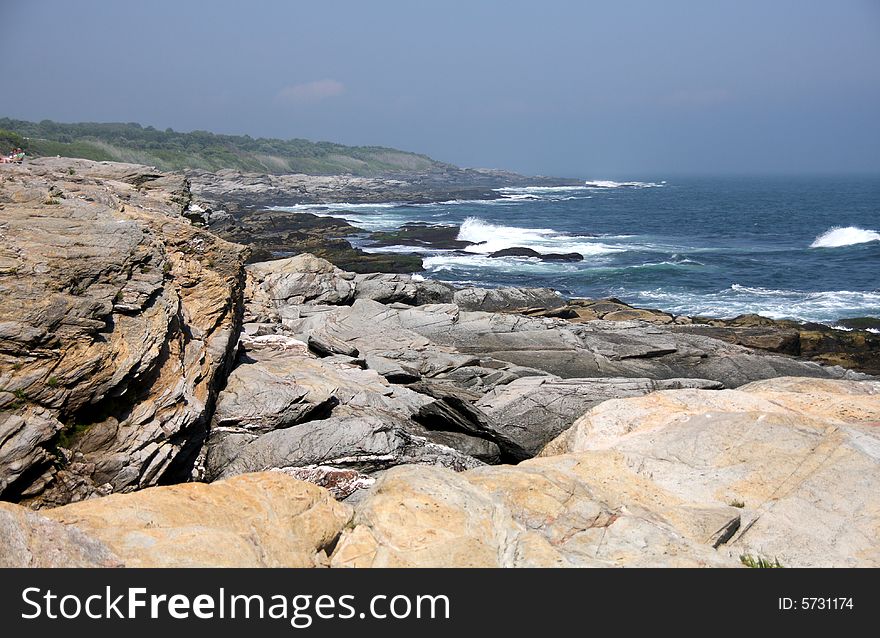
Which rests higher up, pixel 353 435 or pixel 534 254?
pixel 534 254

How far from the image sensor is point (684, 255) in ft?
186

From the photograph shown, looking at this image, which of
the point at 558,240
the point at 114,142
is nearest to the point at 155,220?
the point at 558,240

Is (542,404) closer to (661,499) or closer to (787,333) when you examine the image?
(661,499)

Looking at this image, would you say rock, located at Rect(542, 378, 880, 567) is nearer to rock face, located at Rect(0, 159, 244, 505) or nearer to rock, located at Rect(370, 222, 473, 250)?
rock face, located at Rect(0, 159, 244, 505)

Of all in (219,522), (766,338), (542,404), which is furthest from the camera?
(766,338)

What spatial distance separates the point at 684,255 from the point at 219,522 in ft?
189

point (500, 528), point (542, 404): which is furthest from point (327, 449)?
point (500, 528)

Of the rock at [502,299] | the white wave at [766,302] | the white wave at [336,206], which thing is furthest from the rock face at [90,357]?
the white wave at [336,206]

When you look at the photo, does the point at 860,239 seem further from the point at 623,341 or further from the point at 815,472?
the point at 815,472

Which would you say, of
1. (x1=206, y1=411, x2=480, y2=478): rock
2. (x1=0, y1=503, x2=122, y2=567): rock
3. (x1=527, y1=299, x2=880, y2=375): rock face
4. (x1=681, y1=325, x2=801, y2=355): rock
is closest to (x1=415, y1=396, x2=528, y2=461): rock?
(x1=206, y1=411, x2=480, y2=478): rock

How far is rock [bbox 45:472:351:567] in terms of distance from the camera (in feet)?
18.6

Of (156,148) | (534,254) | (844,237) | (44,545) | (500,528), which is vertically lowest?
(500,528)

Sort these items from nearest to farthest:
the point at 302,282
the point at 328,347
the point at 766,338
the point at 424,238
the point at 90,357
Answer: the point at 90,357, the point at 328,347, the point at 766,338, the point at 302,282, the point at 424,238

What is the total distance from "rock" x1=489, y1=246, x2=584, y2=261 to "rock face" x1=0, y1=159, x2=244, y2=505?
4282 centimetres
